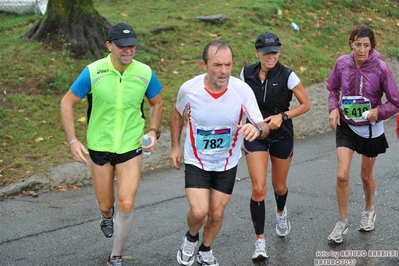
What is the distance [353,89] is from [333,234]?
4.79ft

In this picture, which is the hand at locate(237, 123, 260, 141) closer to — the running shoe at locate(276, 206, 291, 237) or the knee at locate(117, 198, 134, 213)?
the knee at locate(117, 198, 134, 213)

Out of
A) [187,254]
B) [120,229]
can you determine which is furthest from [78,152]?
[187,254]

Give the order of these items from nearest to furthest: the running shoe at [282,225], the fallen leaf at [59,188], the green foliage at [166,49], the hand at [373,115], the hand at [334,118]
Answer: the hand at [373,115] < the hand at [334,118] < the running shoe at [282,225] < the fallen leaf at [59,188] < the green foliage at [166,49]

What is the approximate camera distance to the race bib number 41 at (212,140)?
5.80 meters

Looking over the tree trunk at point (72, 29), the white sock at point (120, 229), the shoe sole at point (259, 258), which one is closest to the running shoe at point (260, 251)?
the shoe sole at point (259, 258)

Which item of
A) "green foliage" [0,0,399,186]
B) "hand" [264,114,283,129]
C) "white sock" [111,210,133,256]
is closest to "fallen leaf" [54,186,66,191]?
"green foliage" [0,0,399,186]

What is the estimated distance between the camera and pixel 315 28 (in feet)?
54.1

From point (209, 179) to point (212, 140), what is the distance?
367 mm

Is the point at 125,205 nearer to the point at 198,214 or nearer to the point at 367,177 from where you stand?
the point at 198,214

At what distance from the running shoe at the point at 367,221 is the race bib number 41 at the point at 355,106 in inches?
42.7

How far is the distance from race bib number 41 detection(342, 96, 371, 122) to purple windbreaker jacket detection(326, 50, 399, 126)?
0.13ft

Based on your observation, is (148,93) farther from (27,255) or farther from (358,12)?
(358,12)

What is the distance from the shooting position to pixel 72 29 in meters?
12.5

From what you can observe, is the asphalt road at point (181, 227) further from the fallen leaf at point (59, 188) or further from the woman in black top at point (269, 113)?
the woman in black top at point (269, 113)
